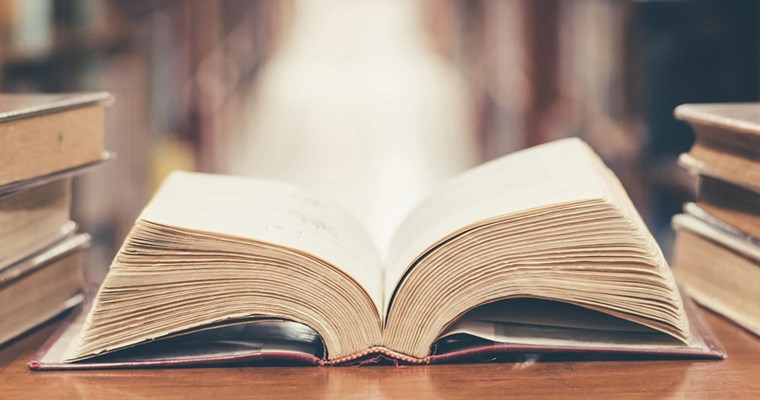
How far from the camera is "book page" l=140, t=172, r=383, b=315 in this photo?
27.9 inches

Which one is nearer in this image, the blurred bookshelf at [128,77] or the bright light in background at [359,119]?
the blurred bookshelf at [128,77]

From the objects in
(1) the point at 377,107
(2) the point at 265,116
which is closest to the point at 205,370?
(2) the point at 265,116

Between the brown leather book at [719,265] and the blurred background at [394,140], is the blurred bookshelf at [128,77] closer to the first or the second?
the blurred background at [394,140]

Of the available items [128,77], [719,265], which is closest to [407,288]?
[719,265]

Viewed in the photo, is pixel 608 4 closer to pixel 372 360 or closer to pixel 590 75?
pixel 590 75

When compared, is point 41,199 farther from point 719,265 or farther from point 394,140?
point 394,140

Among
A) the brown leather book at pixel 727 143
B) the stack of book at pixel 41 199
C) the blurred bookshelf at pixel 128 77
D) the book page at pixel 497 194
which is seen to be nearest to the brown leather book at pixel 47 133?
the stack of book at pixel 41 199

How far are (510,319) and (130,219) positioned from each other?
1915 millimetres

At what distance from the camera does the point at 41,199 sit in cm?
85

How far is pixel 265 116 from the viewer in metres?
6.80

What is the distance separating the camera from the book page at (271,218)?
708mm

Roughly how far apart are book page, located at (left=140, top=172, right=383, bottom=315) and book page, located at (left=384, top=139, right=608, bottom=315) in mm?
36

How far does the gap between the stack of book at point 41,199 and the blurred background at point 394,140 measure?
0.92 m

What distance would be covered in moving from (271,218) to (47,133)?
244 millimetres
